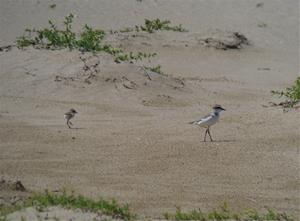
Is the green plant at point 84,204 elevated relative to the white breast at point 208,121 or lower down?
lower down

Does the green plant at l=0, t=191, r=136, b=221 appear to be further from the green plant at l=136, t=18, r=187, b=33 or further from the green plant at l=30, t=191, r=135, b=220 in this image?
the green plant at l=136, t=18, r=187, b=33

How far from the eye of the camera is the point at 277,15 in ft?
83.2

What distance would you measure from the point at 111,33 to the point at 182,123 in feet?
31.1

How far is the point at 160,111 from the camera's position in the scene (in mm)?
14680

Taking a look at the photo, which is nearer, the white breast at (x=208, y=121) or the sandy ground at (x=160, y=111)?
the sandy ground at (x=160, y=111)

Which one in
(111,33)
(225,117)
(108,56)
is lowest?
(225,117)

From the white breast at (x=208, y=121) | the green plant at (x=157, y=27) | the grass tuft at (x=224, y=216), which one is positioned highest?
the green plant at (x=157, y=27)

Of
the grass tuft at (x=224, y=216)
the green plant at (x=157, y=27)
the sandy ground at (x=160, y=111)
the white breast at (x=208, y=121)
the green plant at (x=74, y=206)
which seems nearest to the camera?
the green plant at (x=74, y=206)

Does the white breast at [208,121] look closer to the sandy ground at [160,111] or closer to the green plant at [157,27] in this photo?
the sandy ground at [160,111]

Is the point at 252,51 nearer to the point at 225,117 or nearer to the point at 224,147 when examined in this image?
the point at 225,117

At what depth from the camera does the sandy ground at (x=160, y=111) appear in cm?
925

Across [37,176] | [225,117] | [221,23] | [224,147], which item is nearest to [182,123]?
[225,117]

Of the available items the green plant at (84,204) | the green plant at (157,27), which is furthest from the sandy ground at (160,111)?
the green plant at (84,204)

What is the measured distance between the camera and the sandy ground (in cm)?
925
